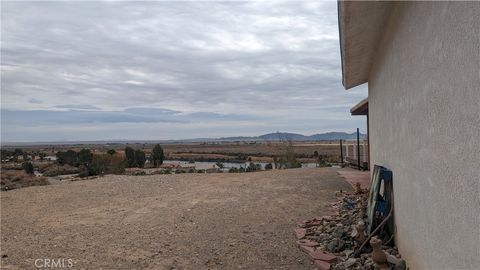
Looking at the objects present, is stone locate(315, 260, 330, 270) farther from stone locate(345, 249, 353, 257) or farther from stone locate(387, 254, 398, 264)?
stone locate(387, 254, 398, 264)

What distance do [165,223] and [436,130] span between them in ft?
19.1

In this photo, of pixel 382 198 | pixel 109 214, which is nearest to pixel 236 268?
pixel 382 198

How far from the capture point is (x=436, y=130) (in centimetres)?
307

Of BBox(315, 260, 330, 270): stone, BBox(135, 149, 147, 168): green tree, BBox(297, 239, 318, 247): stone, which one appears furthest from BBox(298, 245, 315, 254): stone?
BBox(135, 149, 147, 168): green tree

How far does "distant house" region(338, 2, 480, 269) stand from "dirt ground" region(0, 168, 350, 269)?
1924mm

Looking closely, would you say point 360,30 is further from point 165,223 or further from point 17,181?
point 17,181

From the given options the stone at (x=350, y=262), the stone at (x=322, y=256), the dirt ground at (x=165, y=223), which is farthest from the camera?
the dirt ground at (x=165, y=223)

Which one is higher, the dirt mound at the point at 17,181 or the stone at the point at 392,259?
the stone at the point at 392,259

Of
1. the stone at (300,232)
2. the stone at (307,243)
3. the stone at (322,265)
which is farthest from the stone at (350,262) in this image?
the stone at (300,232)

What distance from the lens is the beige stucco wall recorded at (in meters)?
2.36

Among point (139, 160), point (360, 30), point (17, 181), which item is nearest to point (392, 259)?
point (360, 30)

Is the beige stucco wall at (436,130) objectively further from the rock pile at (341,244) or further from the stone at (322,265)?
the stone at (322,265)

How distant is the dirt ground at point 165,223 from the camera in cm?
561

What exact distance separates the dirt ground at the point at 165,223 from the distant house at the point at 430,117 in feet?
6.31
